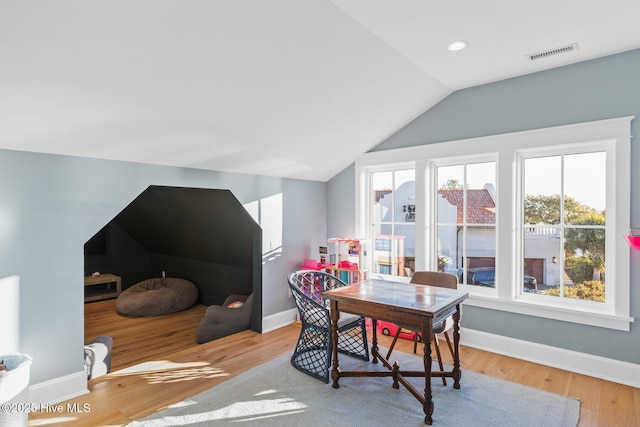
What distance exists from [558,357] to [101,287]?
6516 mm

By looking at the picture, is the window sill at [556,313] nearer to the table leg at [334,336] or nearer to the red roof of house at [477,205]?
the red roof of house at [477,205]

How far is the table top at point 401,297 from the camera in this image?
232 cm

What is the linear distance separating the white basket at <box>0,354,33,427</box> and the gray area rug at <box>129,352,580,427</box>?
2.03 feet

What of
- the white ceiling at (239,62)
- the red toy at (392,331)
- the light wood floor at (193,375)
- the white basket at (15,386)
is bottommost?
the light wood floor at (193,375)

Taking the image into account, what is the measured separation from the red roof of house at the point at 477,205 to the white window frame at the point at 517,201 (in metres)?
0.14

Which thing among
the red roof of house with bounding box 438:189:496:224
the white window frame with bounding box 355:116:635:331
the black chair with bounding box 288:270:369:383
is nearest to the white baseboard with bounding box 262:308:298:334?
the black chair with bounding box 288:270:369:383

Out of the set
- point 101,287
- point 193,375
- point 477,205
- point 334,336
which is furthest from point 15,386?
point 101,287

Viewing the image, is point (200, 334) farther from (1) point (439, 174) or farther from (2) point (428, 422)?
(1) point (439, 174)

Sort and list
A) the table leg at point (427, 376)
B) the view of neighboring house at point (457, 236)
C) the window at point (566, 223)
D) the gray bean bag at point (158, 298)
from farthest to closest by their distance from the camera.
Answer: the gray bean bag at point (158, 298) < the view of neighboring house at point (457, 236) < the window at point (566, 223) < the table leg at point (427, 376)

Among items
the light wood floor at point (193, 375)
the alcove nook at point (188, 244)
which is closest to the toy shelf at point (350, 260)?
the light wood floor at point (193, 375)

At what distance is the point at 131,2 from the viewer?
5.49 ft

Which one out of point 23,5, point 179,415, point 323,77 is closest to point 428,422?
point 179,415

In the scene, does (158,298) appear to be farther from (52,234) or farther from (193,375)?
(52,234)

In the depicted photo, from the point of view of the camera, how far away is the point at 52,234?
252cm
